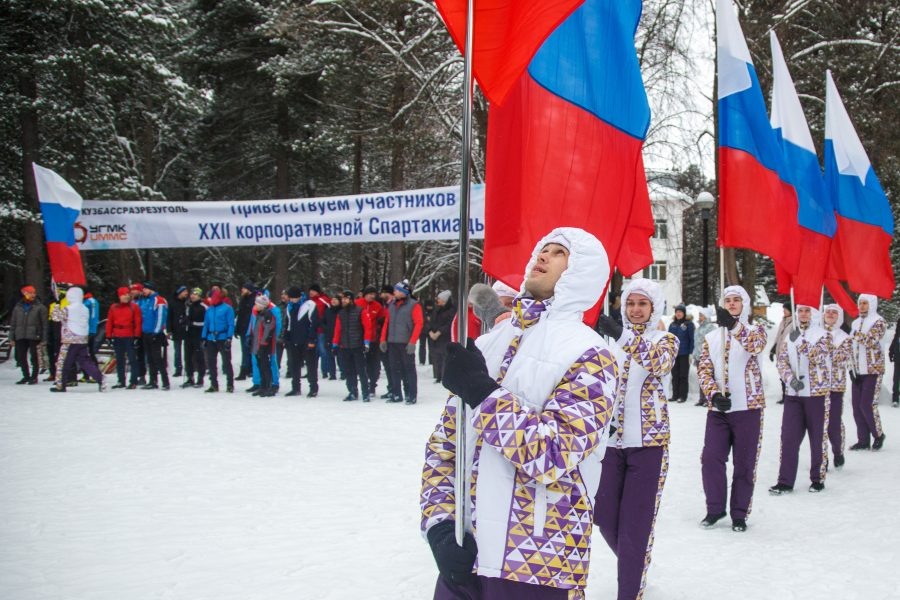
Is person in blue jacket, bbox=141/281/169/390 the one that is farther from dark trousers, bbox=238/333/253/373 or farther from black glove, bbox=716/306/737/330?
black glove, bbox=716/306/737/330

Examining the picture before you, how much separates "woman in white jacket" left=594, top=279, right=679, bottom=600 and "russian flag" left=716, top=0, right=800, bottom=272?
1744mm

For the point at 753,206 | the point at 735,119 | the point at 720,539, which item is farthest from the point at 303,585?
the point at 735,119

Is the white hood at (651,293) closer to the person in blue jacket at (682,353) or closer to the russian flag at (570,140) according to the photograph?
the russian flag at (570,140)

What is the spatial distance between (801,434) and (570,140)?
5.72 m

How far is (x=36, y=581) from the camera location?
497cm

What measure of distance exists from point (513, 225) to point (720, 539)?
381 cm

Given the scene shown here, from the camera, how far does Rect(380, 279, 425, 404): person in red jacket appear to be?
583 inches

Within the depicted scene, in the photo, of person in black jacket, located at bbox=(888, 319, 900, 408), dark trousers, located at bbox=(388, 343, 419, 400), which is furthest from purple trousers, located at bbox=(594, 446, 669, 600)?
person in black jacket, located at bbox=(888, 319, 900, 408)

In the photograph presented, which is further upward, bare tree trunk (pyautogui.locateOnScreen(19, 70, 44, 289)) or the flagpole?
bare tree trunk (pyautogui.locateOnScreen(19, 70, 44, 289))

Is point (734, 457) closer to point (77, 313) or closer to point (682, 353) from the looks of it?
point (682, 353)

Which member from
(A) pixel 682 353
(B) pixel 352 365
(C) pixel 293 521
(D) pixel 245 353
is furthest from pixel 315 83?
(C) pixel 293 521


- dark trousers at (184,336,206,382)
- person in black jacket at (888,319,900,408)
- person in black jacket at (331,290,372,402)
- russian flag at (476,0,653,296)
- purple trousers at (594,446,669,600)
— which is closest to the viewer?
russian flag at (476,0,653,296)

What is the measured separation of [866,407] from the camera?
11.4 m

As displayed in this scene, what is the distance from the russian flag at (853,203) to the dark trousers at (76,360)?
12599 mm
